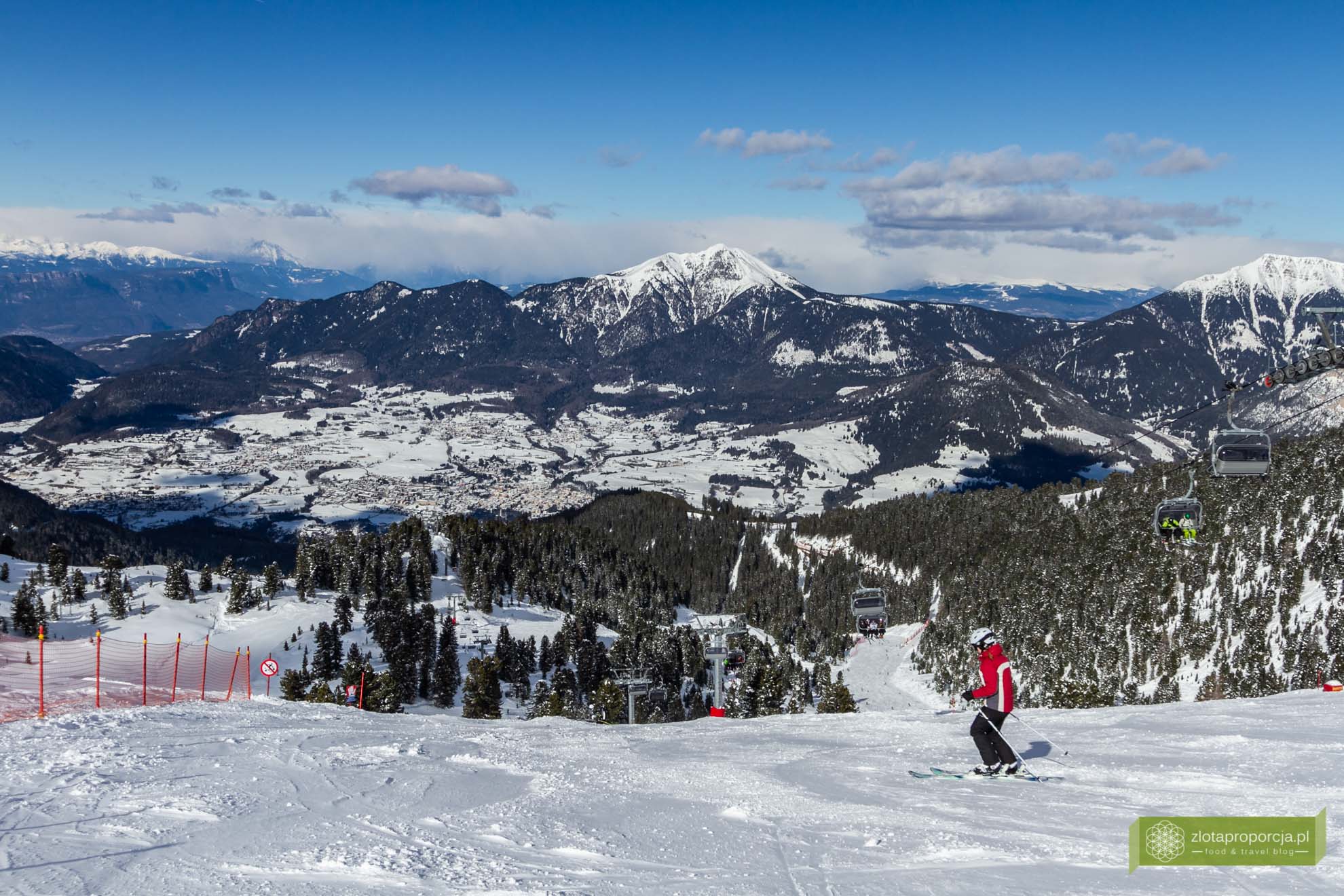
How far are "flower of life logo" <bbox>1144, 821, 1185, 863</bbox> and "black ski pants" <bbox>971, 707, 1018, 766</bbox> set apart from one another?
4.43m

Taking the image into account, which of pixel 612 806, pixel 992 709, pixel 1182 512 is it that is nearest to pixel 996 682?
pixel 992 709

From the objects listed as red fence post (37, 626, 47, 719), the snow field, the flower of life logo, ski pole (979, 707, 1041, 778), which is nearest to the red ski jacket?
ski pole (979, 707, 1041, 778)

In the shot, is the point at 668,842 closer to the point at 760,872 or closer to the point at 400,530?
the point at 760,872

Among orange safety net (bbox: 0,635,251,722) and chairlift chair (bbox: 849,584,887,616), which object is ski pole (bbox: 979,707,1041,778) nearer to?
orange safety net (bbox: 0,635,251,722)

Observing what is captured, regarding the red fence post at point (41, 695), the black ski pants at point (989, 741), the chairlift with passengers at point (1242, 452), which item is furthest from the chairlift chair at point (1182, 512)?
the red fence post at point (41, 695)

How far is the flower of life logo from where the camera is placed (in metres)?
10.3

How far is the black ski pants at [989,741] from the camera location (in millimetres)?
15469

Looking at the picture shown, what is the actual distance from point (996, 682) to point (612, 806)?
715 cm

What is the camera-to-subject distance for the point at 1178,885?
30.8 feet

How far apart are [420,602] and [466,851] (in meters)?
94.2

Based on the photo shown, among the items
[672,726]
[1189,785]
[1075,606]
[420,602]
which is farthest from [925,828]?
[1075,606]

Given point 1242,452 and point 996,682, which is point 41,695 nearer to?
point 996,682

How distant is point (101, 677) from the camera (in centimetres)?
3353

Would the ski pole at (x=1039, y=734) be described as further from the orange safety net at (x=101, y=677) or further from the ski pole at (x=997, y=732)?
the orange safety net at (x=101, y=677)
